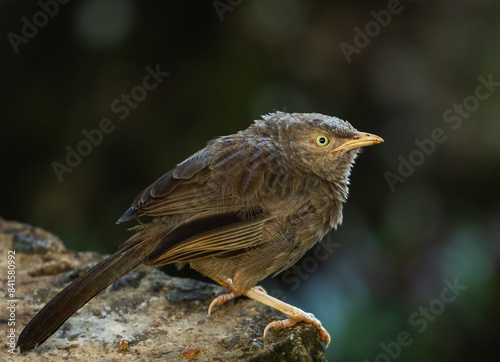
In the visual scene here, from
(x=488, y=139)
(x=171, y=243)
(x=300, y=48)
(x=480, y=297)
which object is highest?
(x=300, y=48)

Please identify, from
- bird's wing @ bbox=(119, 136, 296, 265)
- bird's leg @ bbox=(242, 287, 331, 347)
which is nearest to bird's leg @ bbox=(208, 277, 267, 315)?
bird's leg @ bbox=(242, 287, 331, 347)

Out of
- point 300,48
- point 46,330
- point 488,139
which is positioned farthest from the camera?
point 300,48

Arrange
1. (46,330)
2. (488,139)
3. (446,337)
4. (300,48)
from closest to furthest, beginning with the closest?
→ (46,330)
(446,337)
(488,139)
(300,48)

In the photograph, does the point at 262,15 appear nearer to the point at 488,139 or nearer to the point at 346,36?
the point at 346,36

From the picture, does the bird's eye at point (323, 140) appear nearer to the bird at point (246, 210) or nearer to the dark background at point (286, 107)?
the bird at point (246, 210)

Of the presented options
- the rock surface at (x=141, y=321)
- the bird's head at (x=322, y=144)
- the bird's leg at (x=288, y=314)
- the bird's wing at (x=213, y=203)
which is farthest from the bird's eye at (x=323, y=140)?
the rock surface at (x=141, y=321)

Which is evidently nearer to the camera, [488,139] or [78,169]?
[488,139]

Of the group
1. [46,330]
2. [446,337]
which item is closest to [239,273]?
[46,330]
